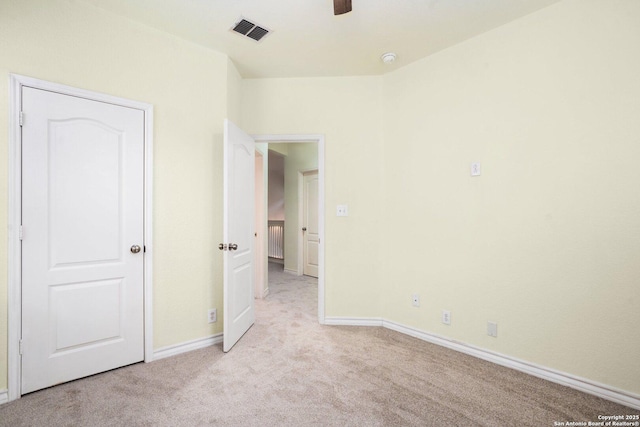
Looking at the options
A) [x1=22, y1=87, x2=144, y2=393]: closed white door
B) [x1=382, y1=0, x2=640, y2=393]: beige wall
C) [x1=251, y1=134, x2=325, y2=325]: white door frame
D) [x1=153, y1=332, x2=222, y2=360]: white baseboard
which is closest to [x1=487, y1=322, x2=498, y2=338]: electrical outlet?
[x1=382, y1=0, x2=640, y2=393]: beige wall

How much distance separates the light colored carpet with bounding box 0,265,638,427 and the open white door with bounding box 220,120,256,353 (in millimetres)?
310

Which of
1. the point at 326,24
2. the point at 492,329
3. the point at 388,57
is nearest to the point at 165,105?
the point at 326,24

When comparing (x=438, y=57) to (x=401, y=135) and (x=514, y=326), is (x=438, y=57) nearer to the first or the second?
(x=401, y=135)

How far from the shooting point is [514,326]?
214cm

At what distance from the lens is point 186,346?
2393 mm

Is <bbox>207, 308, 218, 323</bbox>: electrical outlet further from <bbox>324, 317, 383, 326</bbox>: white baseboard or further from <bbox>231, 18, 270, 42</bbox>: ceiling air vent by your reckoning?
<bbox>231, 18, 270, 42</bbox>: ceiling air vent

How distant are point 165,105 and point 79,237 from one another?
1177 mm

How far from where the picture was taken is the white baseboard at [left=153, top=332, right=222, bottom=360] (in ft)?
7.44

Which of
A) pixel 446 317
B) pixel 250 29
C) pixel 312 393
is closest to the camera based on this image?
pixel 312 393

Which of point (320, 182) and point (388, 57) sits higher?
A: point (388, 57)

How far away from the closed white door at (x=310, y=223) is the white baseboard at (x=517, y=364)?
2.50 metres

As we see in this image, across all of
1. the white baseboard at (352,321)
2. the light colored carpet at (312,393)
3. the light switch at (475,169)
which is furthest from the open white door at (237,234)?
the light switch at (475,169)

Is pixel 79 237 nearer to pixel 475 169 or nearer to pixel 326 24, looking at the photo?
pixel 326 24

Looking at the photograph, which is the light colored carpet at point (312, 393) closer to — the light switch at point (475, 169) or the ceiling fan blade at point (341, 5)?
the light switch at point (475, 169)
